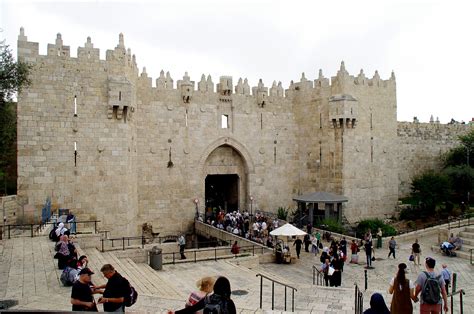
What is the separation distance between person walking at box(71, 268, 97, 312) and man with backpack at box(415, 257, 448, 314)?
5133mm

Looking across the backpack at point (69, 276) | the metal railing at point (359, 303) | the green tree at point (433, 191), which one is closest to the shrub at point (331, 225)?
the green tree at point (433, 191)

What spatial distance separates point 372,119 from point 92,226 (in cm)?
1782

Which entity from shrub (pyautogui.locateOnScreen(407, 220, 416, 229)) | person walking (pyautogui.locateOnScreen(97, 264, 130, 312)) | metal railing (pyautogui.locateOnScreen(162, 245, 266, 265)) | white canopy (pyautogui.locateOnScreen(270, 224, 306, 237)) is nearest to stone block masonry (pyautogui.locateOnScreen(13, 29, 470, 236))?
shrub (pyautogui.locateOnScreen(407, 220, 416, 229))

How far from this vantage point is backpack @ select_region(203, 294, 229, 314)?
16.1 feet

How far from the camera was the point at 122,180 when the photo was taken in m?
19.7

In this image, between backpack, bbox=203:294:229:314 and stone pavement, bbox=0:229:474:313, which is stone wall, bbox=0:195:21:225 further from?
backpack, bbox=203:294:229:314

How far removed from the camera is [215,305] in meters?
4.92

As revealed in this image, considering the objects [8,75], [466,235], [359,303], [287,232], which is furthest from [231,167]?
[359,303]

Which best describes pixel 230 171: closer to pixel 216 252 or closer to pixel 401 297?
pixel 216 252

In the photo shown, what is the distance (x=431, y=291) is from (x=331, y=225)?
16.1 m

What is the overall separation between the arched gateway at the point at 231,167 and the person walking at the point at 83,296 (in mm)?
19020

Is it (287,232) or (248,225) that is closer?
(287,232)

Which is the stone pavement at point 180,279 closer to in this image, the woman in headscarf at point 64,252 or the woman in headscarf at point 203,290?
the woman in headscarf at point 64,252

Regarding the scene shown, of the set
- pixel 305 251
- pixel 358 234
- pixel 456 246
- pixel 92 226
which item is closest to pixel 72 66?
pixel 92 226
